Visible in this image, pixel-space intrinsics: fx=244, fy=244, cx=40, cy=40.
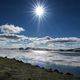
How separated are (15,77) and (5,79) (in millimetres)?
2067

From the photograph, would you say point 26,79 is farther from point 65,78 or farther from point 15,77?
point 65,78

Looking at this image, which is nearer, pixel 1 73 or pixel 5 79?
pixel 5 79

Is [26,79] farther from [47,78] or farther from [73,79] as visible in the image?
[73,79]

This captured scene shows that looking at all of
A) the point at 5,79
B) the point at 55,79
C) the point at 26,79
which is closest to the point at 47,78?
the point at 55,79

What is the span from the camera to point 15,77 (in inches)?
1335

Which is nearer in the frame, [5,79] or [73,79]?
[5,79]

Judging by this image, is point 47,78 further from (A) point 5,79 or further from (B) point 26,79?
(A) point 5,79

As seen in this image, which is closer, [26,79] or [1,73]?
[26,79]

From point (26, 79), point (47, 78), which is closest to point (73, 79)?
point (47, 78)

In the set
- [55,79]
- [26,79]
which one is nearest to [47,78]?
[55,79]

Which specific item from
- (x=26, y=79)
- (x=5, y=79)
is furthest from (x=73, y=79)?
(x=5, y=79)

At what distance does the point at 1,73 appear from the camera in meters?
35.3

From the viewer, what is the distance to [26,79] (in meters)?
32.8

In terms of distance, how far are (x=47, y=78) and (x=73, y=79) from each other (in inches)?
165
